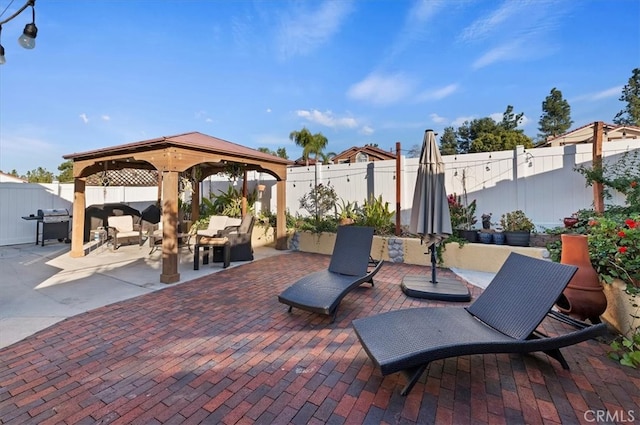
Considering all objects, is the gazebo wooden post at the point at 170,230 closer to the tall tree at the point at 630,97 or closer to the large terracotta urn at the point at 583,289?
the large terracotta urn at the point at 583,289

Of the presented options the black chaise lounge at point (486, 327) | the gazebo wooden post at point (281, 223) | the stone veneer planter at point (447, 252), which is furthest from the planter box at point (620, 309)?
the gazebo wooden post at point (281, 223)

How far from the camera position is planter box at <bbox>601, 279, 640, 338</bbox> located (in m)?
3.10

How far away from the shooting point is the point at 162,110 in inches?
550

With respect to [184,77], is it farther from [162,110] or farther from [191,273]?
[191,273]

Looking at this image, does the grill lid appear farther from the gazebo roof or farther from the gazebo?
the gazebo roof

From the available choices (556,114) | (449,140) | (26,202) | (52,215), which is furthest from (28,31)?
(556,114)

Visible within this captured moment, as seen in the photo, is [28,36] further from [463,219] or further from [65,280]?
[463,219]

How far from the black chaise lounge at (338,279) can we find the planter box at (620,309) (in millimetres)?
2967

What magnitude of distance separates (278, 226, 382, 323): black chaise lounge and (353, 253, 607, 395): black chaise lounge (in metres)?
0.91

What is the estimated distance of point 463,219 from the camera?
731 centimetres

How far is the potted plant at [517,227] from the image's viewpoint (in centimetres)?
629

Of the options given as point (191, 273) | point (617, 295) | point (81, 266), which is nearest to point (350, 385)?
point (617, 295)

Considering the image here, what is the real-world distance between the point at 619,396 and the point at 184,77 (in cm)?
1436

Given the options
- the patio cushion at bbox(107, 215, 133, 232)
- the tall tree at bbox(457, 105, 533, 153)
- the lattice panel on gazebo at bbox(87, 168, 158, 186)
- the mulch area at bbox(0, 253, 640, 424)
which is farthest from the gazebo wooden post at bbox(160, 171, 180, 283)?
the tall tree at bbox(457, 105, 533, 153)
